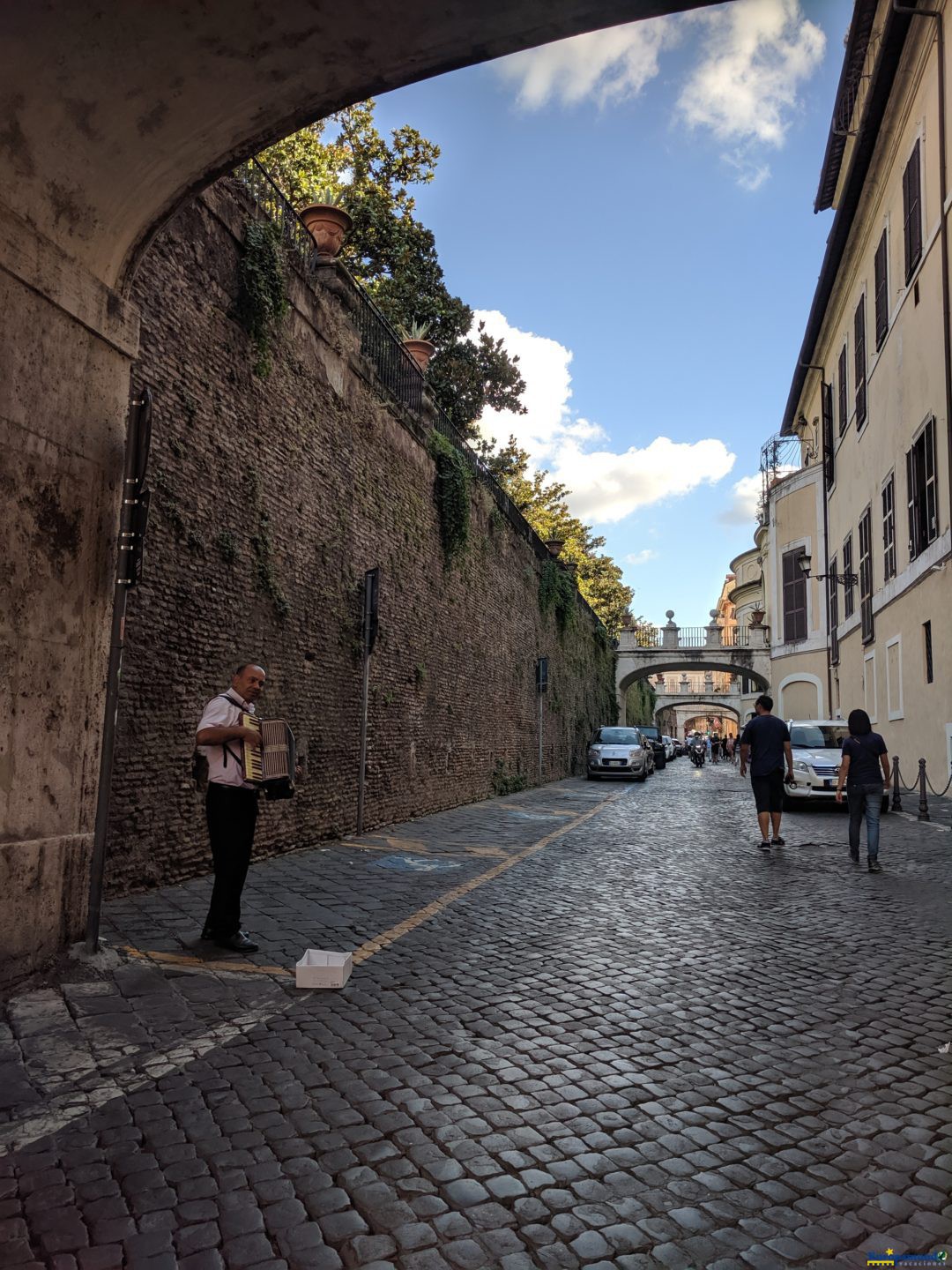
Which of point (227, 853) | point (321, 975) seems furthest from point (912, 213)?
point (321, 975)

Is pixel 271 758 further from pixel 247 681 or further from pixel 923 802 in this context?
pixel 923 802

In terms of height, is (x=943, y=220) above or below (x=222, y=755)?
above

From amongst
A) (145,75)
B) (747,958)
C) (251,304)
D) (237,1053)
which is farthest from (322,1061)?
(251,304)

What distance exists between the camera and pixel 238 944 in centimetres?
548

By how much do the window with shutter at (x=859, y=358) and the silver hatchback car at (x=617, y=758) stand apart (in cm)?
1065

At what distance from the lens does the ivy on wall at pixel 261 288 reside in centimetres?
875

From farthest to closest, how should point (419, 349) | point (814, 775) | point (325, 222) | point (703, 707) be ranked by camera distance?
point (703, 707) → point (814, 775) → point (419, 349) → point (325, 222)

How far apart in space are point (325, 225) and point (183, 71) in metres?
6.32

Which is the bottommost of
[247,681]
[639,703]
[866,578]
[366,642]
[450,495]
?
[247,681]

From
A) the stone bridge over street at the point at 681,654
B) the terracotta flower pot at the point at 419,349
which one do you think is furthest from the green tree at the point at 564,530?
the terracotta flower pot at the point at 419,349

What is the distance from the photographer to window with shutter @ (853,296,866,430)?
72.0 feet

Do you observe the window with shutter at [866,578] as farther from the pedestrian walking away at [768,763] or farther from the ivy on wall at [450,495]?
the pedestrian walking away at [768,763]

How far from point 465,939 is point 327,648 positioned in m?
5.33

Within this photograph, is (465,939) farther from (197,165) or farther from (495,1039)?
(197,165)
